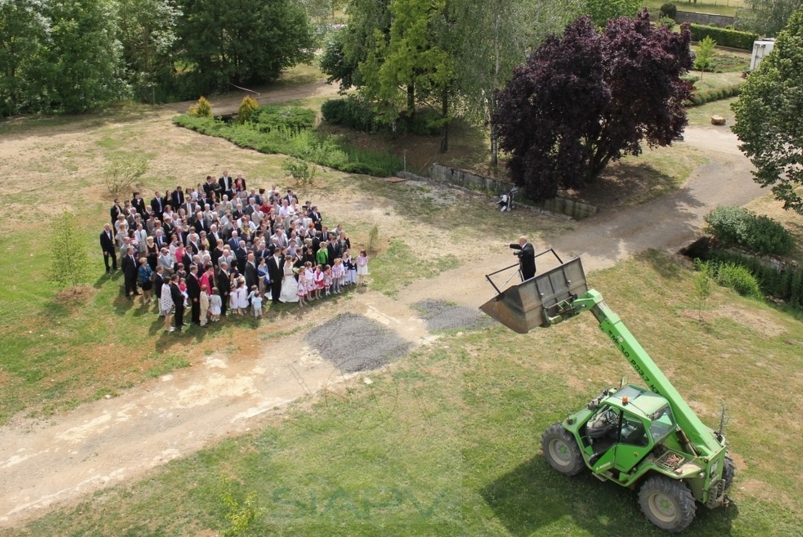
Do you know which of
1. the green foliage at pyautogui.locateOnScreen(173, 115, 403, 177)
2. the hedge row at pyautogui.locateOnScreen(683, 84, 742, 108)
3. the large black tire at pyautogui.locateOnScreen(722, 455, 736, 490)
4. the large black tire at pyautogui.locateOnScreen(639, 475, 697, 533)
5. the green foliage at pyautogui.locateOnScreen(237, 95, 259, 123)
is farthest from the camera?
the hedge row at pyautogui.locateOnScreen(683, 84, 742, 108)

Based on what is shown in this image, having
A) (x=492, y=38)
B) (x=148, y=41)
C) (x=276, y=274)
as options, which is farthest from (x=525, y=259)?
(x=148, y=41)

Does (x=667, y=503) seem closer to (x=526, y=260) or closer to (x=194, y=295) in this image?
(x=526, y=260)

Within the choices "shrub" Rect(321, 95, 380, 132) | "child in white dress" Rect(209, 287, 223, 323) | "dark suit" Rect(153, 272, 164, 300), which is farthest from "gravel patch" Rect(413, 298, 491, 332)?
"shrub" Rect(321, 95, 380, 132)

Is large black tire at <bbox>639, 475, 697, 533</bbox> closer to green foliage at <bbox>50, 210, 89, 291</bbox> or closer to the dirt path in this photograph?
the dirt path

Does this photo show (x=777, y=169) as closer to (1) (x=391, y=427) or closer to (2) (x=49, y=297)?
(1) (x=391, y=427)

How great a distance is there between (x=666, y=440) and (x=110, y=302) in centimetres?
1443

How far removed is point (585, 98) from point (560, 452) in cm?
1546

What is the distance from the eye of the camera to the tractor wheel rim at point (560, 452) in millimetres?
12852

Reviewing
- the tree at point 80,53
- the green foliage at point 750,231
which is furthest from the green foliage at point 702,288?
the tree at point 80,53

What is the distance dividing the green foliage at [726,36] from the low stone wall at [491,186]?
31.5 metres

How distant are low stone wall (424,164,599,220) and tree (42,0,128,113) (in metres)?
16.6

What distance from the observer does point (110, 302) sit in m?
19.1

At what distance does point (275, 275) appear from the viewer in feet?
62.0

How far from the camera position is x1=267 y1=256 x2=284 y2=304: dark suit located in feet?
61.7
